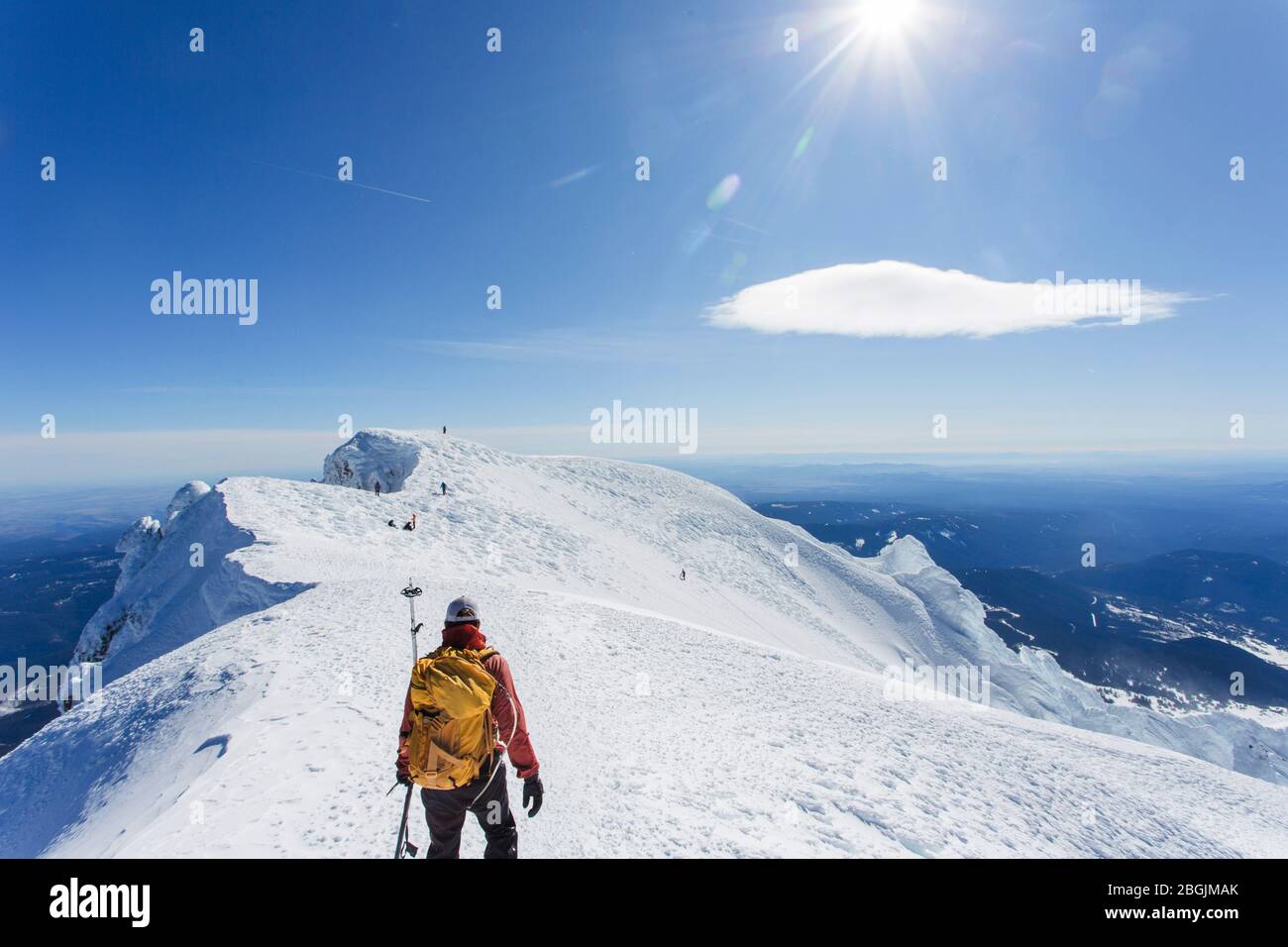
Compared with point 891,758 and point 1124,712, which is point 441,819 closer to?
point 891,758

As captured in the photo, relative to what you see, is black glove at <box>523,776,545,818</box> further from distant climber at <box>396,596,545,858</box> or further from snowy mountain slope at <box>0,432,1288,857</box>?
snowy mountain slope at <box>0,432,1288,857</box>

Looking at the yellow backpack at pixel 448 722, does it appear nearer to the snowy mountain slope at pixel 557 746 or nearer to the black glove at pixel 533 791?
the black glove at pixel 533 791

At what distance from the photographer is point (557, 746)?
31.9ft

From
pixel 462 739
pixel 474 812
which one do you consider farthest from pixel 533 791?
pixel 462 739

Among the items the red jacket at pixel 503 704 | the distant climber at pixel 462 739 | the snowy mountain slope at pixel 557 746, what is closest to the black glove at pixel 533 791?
the distant climber at pixel 462 739

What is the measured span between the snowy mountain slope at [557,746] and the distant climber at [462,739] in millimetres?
2066

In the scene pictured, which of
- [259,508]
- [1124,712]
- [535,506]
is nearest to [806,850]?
[259,508]

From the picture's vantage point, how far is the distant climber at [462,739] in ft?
15.1

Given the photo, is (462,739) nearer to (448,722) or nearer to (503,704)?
(448,722)

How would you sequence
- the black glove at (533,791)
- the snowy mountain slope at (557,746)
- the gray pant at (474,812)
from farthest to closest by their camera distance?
1. the snowy mountain slope at (557,746)
2. the black glove at (533,791)
3. the gray pant at (474,812)

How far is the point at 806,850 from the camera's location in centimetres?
752

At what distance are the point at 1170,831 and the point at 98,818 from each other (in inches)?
810

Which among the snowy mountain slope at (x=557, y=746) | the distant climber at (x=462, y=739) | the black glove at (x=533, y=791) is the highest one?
the distant climber at (x=462, y=739)
